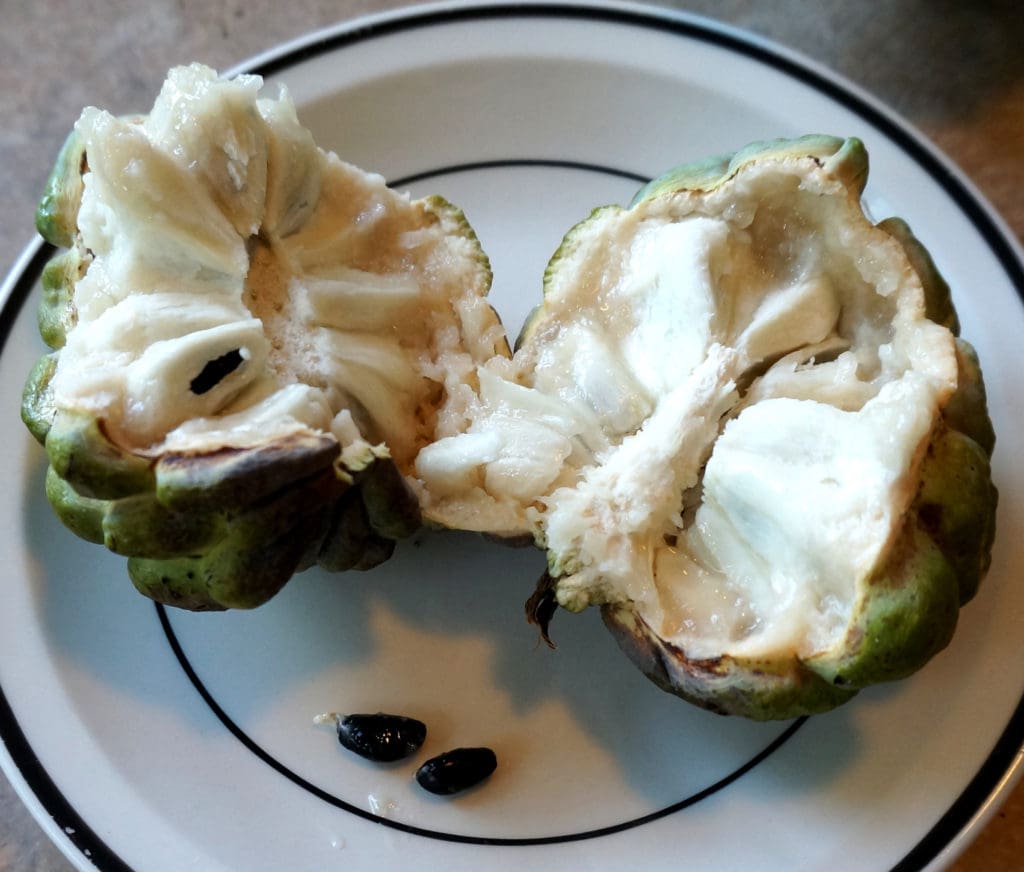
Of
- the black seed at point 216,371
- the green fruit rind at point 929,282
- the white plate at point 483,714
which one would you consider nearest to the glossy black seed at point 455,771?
the white plate at point 483,714

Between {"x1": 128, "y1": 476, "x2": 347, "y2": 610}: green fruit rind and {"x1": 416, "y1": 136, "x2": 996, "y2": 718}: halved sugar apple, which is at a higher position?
{"x1": 416, "y1": 136, "x2": 996, "y2": 718}: halved sugar apple

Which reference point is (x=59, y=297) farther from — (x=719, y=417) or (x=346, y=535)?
(x=719, y=417)

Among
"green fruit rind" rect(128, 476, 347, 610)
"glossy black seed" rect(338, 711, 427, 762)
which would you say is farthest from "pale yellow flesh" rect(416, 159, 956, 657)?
"glossy black seed" rect(338, 711, 427, 762)

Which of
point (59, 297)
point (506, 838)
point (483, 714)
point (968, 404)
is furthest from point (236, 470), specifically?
point (968, 404)

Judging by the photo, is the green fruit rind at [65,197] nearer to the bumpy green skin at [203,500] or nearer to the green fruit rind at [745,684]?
the bumpy green skin at [203,500]

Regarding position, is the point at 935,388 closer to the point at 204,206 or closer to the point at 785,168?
the point at 785,168

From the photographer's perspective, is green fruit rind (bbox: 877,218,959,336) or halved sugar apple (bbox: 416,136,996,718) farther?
green fruit rind (bbox: 877,218,959,336)

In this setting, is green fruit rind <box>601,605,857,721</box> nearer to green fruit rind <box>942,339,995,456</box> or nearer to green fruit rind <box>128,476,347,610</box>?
green fruit rind <box>942,339,995,456</box>

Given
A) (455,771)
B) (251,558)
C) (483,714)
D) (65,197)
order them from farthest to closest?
1. (483,714)
2. (455,771)
3. (65,197)
4. (251,558)
